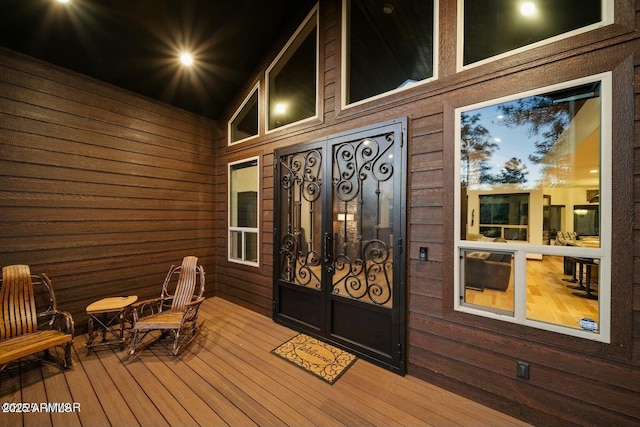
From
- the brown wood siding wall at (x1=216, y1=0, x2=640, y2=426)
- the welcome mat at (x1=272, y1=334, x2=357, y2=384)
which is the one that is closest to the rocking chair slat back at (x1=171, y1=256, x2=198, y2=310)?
the welcome mat at (x1=272, y1=334, x2=357, y2=384)

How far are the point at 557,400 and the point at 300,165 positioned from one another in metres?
3.02

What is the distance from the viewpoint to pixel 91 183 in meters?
3.09

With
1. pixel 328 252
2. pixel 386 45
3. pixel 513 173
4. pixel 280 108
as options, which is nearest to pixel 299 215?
pixel 328 252

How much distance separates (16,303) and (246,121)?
11.0 ft

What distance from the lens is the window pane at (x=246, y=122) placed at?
3859 millimetres

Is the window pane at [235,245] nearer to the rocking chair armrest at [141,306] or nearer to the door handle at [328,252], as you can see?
the rocking chair armrest at [141,306]

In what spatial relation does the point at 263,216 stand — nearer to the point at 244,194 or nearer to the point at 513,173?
the point at 244,194

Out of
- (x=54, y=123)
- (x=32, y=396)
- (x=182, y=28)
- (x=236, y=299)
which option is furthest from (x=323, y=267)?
(x=54, y=123)

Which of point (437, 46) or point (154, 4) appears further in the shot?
point (154, 4)

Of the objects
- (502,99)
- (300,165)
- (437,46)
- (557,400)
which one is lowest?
(557,400)

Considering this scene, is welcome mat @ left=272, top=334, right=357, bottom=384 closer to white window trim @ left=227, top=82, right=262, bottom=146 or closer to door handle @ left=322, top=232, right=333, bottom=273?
door handle @ left=322, top=232, right=333, bottom=273

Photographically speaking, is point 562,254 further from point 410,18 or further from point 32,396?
point 32,396

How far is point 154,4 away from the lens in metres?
2.67

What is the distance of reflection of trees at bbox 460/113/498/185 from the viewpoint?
1996 mm
